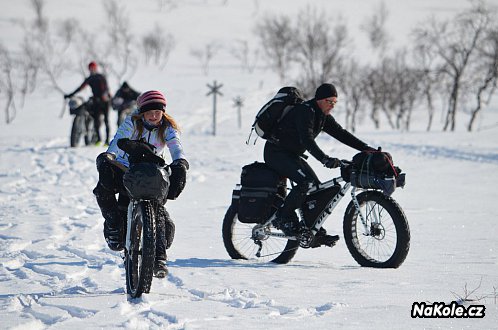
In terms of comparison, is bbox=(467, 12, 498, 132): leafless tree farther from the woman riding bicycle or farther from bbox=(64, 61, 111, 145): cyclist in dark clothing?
the woman riding bicycle

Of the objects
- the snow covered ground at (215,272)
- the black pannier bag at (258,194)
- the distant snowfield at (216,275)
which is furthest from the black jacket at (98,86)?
the black pannier bag at (258,194)

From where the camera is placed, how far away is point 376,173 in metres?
5.44

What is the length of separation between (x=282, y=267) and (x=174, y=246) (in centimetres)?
167

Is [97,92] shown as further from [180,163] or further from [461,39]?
[461,39]

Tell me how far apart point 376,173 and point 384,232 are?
1.67ft

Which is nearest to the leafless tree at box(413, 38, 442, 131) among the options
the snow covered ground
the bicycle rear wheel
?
the snow covered ground

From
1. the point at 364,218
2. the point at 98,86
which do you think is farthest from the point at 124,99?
the point at 364,218

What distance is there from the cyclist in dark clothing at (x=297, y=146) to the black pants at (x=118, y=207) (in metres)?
1.43

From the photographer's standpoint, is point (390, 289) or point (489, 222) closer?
point (390, 289)

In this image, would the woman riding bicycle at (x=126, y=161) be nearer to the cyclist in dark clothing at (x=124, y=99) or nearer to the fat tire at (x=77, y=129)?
the fat tire at (x=77, y=129)

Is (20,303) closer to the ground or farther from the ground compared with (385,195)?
closer to the ground

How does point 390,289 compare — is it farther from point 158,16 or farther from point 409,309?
point 158,16

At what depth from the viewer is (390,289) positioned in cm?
470

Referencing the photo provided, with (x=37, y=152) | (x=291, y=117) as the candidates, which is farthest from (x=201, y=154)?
(x=291, y=117)
